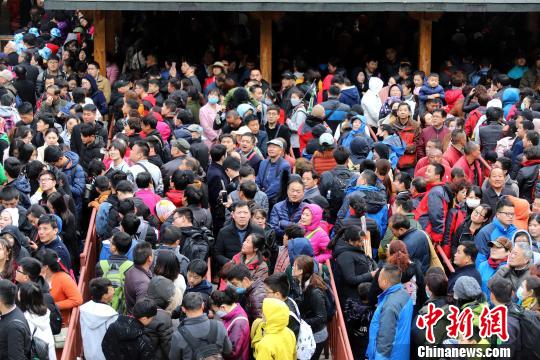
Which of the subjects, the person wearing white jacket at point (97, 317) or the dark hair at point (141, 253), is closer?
the person wearing white jacket at point (97, 317)

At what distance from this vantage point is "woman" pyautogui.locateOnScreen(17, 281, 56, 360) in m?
10.1

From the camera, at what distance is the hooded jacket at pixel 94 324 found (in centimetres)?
1063

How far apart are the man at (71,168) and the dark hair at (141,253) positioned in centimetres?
301

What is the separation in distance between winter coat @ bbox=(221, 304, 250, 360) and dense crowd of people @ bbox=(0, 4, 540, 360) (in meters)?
0.01

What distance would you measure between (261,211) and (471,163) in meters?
3.78

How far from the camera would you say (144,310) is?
33.4 ft

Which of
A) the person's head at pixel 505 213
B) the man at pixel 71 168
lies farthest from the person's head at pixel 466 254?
the man at pixel 71 168

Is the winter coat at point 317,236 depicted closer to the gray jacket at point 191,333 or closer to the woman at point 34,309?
the gray jacket at point 191,333

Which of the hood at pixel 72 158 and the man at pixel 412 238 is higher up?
the hood at pixel 72 158

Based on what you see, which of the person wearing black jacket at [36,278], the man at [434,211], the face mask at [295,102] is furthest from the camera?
the face mask at [295,102]

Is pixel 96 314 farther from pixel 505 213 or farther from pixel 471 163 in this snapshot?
pixel 471 163

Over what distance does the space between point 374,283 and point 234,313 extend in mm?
1608

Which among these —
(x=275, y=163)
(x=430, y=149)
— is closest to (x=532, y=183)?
(x=430, y=149)

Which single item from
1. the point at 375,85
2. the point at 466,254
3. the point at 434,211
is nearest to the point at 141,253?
the point at 466,254
